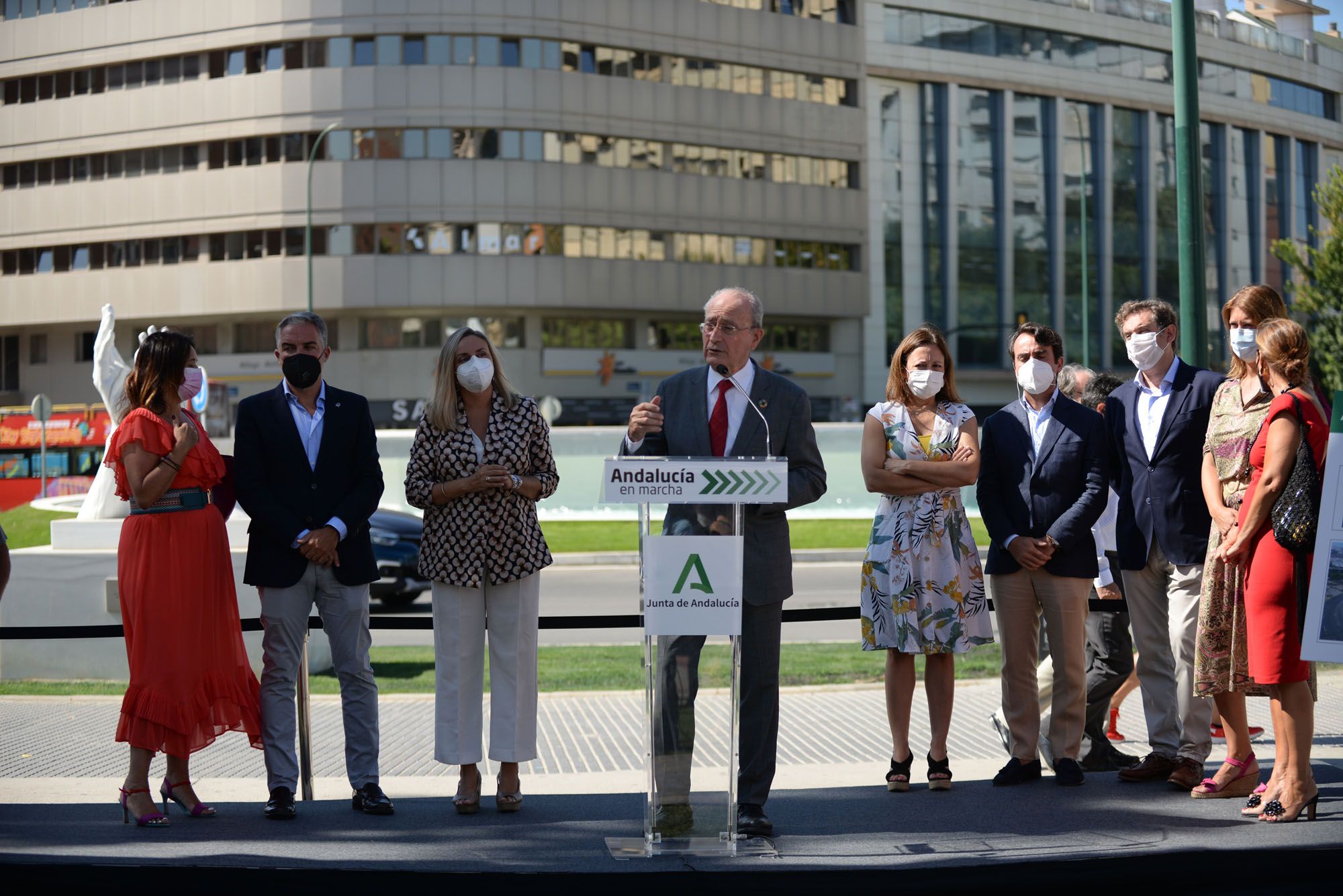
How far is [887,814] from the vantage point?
639 centimetres

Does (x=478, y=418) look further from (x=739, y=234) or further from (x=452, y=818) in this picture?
(x=739, y=234)

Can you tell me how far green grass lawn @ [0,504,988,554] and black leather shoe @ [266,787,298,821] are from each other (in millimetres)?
17095

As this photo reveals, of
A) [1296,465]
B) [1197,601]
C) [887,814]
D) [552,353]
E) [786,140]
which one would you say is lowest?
[887,814]

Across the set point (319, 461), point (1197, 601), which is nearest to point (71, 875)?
point (319, 461)

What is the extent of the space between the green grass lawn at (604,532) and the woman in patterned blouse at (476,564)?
16.4 meters

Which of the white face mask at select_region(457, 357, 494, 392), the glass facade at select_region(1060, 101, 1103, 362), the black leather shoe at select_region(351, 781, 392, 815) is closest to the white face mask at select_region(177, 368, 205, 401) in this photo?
the white face mask at select_region(457, 357, 494, 392)

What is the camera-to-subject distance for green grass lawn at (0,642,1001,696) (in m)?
11.0

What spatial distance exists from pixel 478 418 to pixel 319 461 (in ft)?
2.62

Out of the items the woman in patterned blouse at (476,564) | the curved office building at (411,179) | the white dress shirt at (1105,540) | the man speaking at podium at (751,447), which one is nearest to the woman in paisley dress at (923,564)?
the man speaking at podium at (751,447)

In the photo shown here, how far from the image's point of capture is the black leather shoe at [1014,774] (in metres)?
6.99

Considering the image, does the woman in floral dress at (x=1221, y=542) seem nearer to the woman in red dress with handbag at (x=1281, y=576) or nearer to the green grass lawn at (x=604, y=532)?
the woman in red dress with handbag at (x=1281, y=576)

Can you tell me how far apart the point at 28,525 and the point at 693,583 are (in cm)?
2329

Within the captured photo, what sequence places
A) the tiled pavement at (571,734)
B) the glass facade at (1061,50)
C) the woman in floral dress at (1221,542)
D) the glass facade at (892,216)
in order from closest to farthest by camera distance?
the woman in floral dress at (1221,542) < the tiled pavement at (571,734) < the glass facade at (892,216) < the glass facade at (1061,50)

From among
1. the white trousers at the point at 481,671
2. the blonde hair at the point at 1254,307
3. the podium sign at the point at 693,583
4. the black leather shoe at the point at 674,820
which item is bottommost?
the black leather shoe at the point at 674,820
